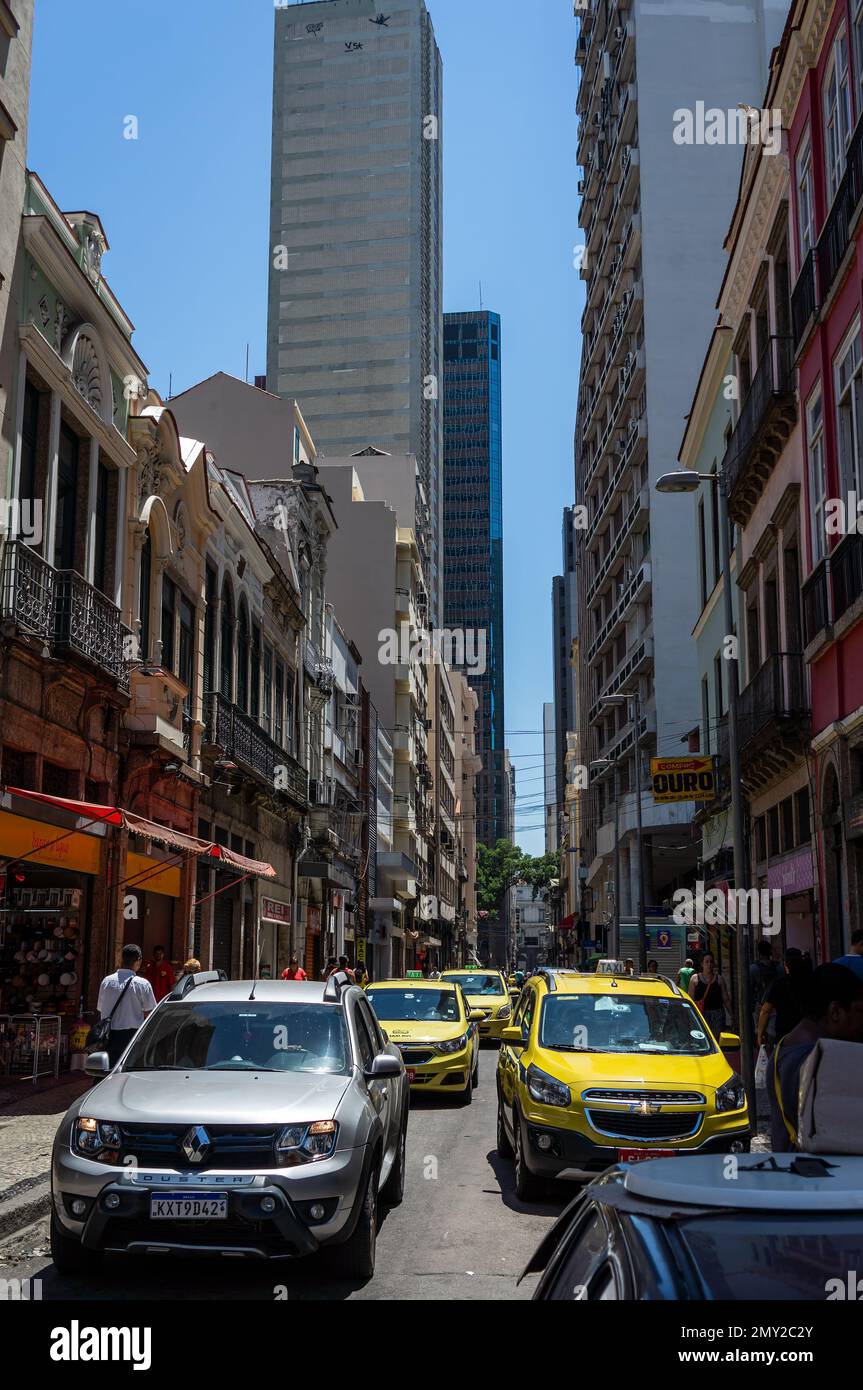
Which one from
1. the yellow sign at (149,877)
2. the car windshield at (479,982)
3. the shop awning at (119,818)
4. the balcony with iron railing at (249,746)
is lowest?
the car windshield at (479,982)

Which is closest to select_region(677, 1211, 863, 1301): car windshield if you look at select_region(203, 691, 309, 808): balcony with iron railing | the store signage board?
select_region(203, 691, 309, 808): balcony with iron railing

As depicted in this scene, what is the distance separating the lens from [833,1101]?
538 centimetres

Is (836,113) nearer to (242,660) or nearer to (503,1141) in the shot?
(503,1141)

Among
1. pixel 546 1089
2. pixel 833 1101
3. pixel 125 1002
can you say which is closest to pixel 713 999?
pixel 125 1002

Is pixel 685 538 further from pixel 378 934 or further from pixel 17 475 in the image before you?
pixel 17 475

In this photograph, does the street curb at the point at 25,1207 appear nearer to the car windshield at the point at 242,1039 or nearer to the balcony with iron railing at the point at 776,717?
the car windshield at the point at 242,1039

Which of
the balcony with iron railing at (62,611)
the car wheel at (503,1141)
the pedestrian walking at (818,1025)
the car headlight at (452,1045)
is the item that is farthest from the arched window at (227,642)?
the pedestrian walking at (818,1025)

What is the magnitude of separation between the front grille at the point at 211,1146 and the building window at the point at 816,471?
15234 millimetres

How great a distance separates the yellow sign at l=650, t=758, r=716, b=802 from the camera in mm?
30911

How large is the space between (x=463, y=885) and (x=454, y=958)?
16363mm

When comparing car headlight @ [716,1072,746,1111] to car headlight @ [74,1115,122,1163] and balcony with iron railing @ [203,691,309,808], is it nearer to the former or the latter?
car headlight @ [74,1115,122,1163]

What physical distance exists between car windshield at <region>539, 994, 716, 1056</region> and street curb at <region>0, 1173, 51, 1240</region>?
4.25 m

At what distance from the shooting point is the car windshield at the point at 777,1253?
279cm
